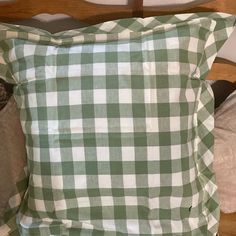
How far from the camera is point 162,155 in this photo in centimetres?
93

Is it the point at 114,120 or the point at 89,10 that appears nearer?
the point at 114,120

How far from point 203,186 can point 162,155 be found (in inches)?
6.0

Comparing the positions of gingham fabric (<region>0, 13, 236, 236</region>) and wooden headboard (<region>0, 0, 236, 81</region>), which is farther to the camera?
wooden headboard (<region>0, 0, 236, 81</region>)

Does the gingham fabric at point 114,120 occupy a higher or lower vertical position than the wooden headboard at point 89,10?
lower

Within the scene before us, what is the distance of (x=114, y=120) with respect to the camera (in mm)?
919

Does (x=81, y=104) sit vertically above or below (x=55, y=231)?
above

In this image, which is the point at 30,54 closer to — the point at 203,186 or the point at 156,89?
the point at 156,89

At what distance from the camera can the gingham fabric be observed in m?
0.92

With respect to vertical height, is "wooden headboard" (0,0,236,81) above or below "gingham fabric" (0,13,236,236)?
above

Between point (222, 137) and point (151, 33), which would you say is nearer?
point (151, 33)

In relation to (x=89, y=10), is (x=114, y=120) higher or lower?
lower

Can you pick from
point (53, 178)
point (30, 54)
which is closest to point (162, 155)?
point (53, 178)

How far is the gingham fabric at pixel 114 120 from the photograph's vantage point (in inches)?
36.0

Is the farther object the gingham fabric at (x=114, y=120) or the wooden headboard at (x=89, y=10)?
the wooden headboard at (x=89, y=10)
